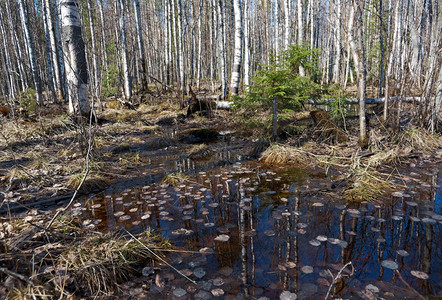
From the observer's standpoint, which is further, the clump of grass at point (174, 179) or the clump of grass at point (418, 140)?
the clump of grass at point (418, 140)

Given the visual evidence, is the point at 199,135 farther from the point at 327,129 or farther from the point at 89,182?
the point at 89,182

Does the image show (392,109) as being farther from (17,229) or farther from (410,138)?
(17,229)

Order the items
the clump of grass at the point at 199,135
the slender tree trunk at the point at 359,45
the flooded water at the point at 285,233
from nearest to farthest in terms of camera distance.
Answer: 1. the flooded water at the point at 285,233
2. the slender tree trunk at the point at 359,45
3. the clump of grass at the point at 199,135

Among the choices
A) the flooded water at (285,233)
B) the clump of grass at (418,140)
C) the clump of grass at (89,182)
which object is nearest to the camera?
the flooded water at (285,233)

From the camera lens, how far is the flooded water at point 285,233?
6.50 ft

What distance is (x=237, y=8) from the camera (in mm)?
9812

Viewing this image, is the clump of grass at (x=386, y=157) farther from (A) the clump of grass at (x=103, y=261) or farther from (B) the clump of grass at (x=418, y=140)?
(A) the clump of grass at (x=103, y=261)

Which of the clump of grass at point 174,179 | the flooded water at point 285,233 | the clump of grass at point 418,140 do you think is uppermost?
the clump of grass at point 418,140

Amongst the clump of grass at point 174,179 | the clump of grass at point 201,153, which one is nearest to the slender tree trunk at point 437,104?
the clump of grass at point 201,153

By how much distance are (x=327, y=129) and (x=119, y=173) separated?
4463 mm

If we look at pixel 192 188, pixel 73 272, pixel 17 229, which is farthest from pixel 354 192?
pixel 17 229

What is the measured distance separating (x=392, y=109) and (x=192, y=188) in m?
4.44

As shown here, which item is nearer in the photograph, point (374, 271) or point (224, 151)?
point (374, 271)

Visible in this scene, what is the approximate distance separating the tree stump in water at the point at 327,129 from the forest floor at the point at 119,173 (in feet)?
0.07
